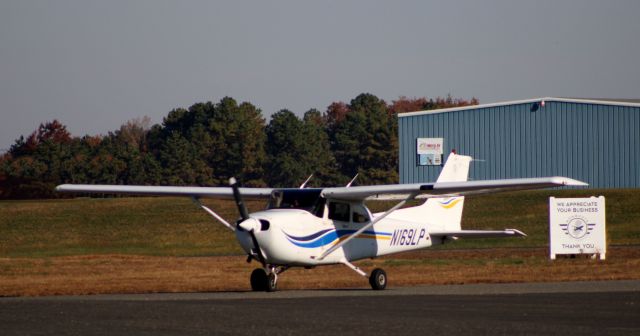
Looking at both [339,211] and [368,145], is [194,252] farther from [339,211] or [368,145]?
[368,145]

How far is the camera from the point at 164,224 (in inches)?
2227

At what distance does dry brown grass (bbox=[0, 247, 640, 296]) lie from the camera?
2509 centimetres

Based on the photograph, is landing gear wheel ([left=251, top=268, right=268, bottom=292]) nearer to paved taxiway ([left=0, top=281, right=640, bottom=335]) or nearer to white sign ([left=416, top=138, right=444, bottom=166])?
paved taxiway ([left=0, top=281, right=640, bottom=335])

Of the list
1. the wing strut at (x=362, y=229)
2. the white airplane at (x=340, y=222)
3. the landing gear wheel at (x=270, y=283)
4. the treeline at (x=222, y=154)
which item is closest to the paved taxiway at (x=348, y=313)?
the landing gear wheel at (x=270, y=283)

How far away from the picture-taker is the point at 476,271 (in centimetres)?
2828

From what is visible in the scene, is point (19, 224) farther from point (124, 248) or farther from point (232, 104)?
point (232, 104)

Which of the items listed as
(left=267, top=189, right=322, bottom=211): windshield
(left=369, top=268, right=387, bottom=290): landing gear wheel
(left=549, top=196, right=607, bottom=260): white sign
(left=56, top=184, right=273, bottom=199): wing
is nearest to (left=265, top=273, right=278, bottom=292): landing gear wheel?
(left=267, top=189, right=322, bottom=211): windshield

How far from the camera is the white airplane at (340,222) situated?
21.6m

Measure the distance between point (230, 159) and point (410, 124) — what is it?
40.6m

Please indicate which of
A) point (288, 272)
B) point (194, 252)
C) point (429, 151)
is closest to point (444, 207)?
point (288, 272)

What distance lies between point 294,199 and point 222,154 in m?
82.6

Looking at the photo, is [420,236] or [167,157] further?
[167,157]

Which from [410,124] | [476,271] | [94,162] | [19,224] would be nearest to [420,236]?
[476,271]

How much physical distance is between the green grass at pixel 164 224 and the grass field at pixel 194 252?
52 mm
